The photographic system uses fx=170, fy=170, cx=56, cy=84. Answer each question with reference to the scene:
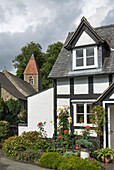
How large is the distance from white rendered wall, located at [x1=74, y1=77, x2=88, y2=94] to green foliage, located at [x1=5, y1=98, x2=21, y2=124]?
1616cm

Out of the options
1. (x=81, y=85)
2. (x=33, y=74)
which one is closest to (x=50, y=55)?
(x=33, y=74)

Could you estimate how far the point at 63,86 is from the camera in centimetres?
1155

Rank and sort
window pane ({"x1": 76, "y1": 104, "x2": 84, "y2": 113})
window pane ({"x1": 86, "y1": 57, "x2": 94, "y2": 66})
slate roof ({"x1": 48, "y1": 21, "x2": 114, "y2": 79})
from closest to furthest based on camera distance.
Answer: slate roof ({"x1": 48, "y1": 21, "x2": 114, "y2": 79})
window pane ({"x1": 86, "y1": 57, "x2": 94, "y2": 66})
window pane ({"x1": 76, "y1": 104, "x2": 84, "y2": 113})

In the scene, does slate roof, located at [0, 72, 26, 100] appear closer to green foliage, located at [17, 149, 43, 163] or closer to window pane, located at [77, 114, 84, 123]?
window pane, located at [77, 114, 84, 123]

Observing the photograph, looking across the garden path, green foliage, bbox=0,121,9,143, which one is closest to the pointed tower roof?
green foliage, bbox=0,121,9,143

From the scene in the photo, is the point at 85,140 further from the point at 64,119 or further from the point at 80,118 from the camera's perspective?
the point at 64,119

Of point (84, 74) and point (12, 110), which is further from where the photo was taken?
point (12, 110)

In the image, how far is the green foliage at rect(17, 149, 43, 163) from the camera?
8.76 metres

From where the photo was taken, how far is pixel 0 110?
75.2ft

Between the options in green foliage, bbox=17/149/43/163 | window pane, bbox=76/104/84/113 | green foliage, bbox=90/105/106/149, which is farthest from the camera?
window pane, bbox=76/104/84/113

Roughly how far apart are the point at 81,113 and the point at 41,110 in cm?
360

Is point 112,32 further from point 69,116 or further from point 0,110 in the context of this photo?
point 0,110

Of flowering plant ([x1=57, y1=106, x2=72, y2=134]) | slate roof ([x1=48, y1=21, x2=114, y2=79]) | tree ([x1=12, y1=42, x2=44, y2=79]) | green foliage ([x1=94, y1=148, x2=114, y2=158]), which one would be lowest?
green foliage ([x1=94, y1=148, x2=114, y2=158])

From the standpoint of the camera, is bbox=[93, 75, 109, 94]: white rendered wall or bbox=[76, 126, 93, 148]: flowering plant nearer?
bbox=[76, 126, 93, 148]: flowering plant
